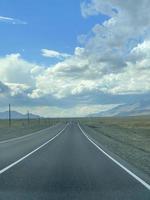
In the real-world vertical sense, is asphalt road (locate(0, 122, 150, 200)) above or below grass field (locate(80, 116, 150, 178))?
below

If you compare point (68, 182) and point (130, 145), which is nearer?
point (68, 182)

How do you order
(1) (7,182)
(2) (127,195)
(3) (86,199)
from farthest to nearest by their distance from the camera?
(1) (7,182) < (2) (127,195) < (3) (86,199)

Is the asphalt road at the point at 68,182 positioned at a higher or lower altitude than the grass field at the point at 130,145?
lower

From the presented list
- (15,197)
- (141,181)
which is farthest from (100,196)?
(141,181)

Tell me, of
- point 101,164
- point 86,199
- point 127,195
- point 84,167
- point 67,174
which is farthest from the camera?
point 101,164

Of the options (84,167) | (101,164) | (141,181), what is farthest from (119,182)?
(101,164)

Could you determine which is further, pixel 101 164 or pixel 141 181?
pixel 101 164

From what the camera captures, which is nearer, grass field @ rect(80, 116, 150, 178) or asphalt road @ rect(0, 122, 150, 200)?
asphalt road @ rect(0, 122, 150, 200)

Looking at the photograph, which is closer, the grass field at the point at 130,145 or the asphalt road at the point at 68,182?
the asphalt road at the point at 68,182

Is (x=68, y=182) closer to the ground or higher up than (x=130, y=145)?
closer to the ground

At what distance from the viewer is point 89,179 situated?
13.2m

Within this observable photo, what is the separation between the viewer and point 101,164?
1784 centimetres

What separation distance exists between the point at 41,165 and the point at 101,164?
244cm

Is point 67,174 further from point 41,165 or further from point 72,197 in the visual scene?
point 72,197
